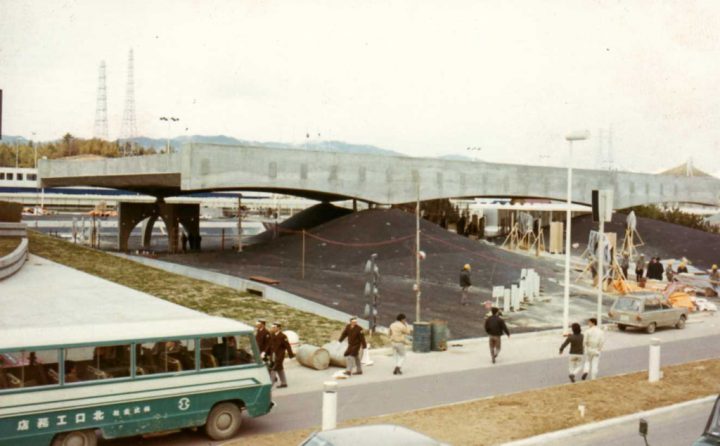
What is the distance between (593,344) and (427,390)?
14.6 feet

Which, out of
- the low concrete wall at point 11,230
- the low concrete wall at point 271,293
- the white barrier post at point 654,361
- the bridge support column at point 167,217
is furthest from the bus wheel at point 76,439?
the bridge support column at point 167,217

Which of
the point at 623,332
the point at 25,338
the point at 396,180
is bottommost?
the point at 623,332

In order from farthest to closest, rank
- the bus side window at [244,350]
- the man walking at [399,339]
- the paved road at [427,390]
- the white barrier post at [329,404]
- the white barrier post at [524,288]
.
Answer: the white barrier post at [524,288], the man walking at [399,339], the paved road at [427,390], the bus side window at [244,350], the white barrier post at [329,404]

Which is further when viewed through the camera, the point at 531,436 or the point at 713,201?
the point at 713,201

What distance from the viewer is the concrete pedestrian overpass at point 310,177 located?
4197 cm

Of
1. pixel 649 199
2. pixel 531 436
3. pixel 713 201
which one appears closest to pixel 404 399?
pixel 531 436

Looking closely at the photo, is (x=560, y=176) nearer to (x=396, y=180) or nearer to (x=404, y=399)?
(x=396, y=180)

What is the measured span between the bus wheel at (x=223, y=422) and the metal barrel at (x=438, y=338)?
10243 millimetres

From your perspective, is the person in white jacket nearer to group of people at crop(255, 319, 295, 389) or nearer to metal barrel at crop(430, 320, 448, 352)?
metal barrel at crop(430, 320, 448, 352)

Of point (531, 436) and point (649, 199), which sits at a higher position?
point (649, 199)

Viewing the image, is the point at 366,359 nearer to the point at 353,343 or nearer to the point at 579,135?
the point at 353,343

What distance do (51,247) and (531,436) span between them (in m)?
34.9

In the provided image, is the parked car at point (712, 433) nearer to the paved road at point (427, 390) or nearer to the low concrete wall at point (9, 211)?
the paved road at point (427, 390)

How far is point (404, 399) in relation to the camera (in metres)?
16.1
